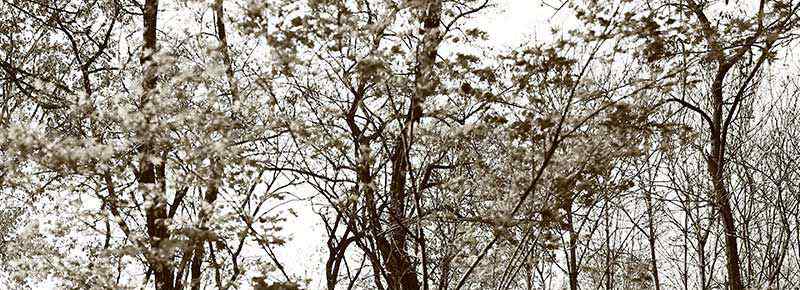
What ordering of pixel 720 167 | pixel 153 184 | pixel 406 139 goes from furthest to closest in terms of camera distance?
pixel 720 167 → pixel 406 139 → pixel 153 184

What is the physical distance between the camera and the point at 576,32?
473 centimetres

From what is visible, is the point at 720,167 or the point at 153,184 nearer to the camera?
the point at 153,184

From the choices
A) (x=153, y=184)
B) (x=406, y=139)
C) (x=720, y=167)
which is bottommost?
(x=153, y=184)

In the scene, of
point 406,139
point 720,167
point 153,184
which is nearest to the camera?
point 153,184

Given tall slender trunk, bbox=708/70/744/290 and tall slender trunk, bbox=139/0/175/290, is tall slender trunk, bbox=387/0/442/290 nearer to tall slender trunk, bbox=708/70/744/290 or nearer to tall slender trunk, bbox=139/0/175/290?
tall slender trunk, bbox=139/0/175/290

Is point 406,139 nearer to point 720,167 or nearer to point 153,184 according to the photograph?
point 153,184

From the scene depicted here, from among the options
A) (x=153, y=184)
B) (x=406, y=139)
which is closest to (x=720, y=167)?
(x=406, y=139)

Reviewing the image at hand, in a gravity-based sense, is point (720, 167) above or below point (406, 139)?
above

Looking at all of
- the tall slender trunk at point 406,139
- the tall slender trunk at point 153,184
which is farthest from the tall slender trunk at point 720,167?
the tall slender trunk at point 153,184

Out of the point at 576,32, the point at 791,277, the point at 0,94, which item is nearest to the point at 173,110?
the point at 576,32

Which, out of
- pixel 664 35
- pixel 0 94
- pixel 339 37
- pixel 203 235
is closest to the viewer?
pixel 203 235

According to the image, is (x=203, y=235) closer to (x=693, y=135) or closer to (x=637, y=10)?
(x=637, y=10)

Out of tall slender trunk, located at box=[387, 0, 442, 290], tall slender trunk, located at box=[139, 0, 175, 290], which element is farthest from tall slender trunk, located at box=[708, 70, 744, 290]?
tall slender trunk, located at box=[139, 0, 175, 290]

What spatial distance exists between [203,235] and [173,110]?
108 centimetres
